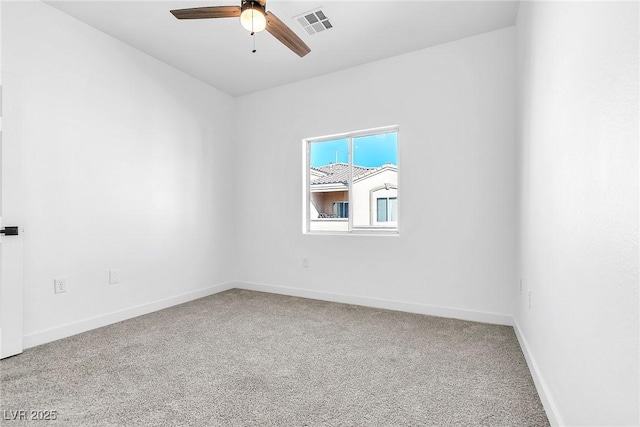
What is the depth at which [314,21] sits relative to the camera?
2.97 meters

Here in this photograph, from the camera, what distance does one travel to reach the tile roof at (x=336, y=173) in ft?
13.4

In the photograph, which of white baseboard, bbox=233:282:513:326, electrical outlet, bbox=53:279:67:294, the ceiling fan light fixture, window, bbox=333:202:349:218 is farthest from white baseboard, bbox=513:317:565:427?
electrical outlet, bbox=53:279:67:294

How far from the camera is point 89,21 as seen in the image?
2998 millimetres

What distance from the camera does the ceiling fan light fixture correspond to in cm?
212

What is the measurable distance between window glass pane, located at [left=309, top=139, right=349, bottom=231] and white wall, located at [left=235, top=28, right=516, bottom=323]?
0.20 metres

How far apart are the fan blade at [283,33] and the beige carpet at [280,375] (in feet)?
7.85

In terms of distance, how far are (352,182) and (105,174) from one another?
2.67 meters

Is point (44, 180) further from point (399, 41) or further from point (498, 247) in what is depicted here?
point (498, 247)

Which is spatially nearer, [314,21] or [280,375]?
[280,375]

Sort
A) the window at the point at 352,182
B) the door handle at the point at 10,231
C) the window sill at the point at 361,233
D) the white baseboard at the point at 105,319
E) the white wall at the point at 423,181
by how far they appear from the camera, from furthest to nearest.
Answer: the window at the point at 352,182, the window sill at the point at 361,233, the white wall at the point at 423,181, the white baseboard at the point at 105,319, the door handle at the point at 10,231

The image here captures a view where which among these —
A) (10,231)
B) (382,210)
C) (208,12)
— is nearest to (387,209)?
(382,210)

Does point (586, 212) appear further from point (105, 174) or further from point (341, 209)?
point (105, 174)

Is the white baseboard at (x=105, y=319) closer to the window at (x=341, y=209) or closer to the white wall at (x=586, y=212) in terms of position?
the window at (x=341, y=209)

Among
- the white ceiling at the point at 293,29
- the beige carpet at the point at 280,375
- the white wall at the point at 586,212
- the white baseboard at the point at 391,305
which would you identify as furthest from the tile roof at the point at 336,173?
the white wall at the point at 586,212
